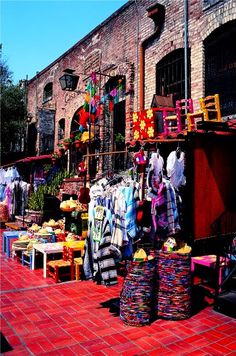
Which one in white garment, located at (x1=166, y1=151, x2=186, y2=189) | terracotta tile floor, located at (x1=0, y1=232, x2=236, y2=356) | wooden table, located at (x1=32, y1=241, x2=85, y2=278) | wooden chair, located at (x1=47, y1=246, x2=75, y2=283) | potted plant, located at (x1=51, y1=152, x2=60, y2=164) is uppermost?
potted plant, located at (x1=51, y1=152, x2=60, y2=164)

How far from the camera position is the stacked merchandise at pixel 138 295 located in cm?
483

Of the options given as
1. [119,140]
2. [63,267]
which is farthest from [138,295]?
[119,140]

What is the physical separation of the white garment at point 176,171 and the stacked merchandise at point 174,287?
1.10m

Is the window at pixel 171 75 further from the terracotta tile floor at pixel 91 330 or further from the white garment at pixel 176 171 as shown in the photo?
the terracotta tile floor at pixel 91 330

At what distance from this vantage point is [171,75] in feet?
32.6

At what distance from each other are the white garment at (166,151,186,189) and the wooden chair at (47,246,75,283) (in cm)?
291

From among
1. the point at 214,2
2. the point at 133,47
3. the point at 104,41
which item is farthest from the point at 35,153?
the point at 214,2

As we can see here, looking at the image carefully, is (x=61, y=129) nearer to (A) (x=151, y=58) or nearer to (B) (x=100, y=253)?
(A) (x=151, y=58)

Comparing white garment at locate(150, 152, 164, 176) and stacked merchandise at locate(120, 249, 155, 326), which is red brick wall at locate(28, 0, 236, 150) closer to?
white garment at locate(150, 152, 164, 176)

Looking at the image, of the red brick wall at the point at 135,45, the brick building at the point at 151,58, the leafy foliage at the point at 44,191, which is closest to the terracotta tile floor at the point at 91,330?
the brick building at the point at 151,58

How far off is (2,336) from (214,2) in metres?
8.38

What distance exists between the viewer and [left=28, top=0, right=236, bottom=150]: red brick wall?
866 centimetres

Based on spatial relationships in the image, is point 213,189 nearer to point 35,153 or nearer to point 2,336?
point 2,336

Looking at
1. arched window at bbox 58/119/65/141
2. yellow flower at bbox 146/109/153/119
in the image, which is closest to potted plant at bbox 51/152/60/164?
arched window at bbox 58/119/65/141
